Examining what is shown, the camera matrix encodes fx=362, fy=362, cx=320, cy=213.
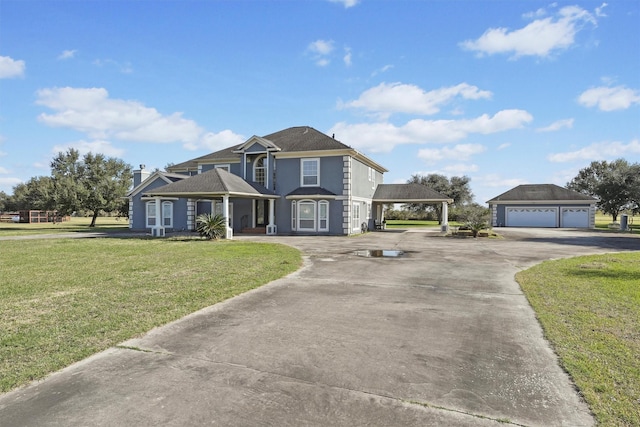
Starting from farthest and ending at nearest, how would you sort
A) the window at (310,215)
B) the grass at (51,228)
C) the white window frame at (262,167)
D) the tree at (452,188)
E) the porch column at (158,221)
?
1. the tree at (452,188)
2. the grass at (51,228)
3. the white window frame at (262,167)
4. the window at (310,215)
5. the porch column at (158,221)

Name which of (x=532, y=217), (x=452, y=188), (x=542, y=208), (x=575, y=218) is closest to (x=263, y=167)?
(x=532, y=217)

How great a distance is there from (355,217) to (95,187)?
1097 inches

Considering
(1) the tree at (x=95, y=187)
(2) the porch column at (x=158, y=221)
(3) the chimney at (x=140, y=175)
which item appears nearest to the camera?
(2) the porch column at (x=158, y=221)

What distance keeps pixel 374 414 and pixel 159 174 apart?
2695 centimetres

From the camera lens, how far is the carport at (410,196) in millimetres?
27656

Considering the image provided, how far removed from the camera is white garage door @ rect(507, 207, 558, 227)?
36906mm

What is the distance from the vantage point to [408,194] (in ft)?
95.7

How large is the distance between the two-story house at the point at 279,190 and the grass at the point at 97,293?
29.6ft

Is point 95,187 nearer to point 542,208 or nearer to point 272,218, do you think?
point 272,218

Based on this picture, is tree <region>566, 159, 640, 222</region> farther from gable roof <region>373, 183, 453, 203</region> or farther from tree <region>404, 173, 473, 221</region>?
gable roof <region>373, 183, 453, 203</region>

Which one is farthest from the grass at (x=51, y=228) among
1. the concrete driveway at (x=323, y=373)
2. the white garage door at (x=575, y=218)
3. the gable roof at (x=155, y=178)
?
the white garage door at (x=575, y=218)

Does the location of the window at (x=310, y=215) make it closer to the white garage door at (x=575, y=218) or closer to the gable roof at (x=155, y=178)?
the gable roof at (x=155, y=178)

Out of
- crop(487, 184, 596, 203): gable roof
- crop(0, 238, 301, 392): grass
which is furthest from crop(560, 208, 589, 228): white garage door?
crop(0, 238, 301, 392): grass

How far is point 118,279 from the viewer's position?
29.3 ft
